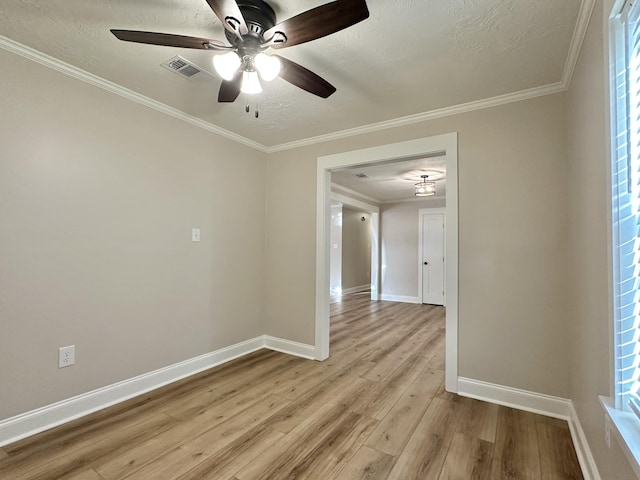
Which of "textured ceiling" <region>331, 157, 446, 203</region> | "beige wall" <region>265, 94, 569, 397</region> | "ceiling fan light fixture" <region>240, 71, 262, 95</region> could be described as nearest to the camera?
"ceiling fan light fixture" <region>240, 71, 262, 95</region>

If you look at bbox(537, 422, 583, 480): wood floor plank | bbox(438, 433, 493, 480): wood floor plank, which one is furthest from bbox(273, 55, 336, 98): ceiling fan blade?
bbox(537, 422, 583, 480): wood floor plank

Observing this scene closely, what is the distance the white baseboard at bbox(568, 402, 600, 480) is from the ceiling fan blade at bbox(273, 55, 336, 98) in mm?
2483

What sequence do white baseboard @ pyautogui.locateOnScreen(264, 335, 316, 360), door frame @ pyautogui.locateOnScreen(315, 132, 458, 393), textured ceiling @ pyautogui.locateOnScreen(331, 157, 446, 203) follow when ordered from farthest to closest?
textured ceiling @ pyautogui.locateOnScreen(331, 157, 446, 203) → white baseboard @ pyautogui.locateOnScreen(264, 335, 316, 360) → door frame @ pyautogui.locateOnScreen(315, 132, 458, 393)

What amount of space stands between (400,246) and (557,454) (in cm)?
569

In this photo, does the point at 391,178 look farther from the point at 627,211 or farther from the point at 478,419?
the point at 627,211

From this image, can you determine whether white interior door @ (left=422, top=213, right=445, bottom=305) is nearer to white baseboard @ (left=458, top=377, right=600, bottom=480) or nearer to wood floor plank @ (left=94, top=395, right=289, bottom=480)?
white baseboard @ (left=458, top=377, right=600, bottom=480)

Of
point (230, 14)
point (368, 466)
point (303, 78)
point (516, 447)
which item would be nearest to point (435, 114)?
point (303, 78)

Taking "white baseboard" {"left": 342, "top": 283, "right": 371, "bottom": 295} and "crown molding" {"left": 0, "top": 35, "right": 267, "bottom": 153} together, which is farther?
"white baseboard" {"left": 342, "top": 283, "right": 371, "bottom": 295}

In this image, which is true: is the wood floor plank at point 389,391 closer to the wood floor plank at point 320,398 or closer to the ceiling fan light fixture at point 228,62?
the wood floor plank at point 320,398

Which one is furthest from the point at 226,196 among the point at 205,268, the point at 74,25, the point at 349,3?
the point at 349,3

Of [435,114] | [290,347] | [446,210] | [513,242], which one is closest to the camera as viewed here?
[513,242]

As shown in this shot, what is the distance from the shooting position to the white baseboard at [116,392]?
1.94 m

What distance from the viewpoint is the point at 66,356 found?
2.14 metres

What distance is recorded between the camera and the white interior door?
6840mm
